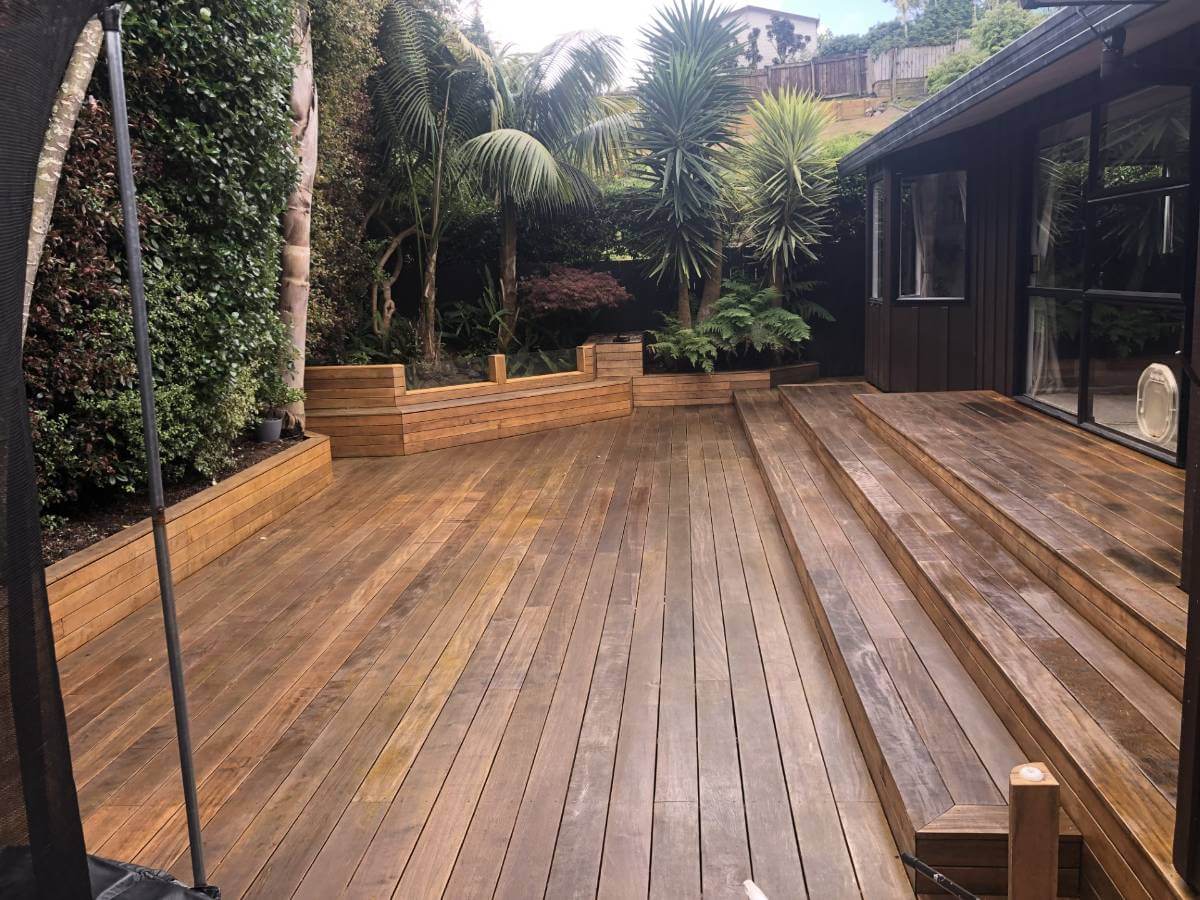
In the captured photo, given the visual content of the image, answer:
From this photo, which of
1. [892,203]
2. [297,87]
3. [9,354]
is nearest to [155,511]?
[9,354]

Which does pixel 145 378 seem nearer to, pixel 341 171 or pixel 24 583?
pixel 24 583

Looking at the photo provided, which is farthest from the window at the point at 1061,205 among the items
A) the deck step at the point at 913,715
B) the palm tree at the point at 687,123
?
the palm tree at the point at 687,123

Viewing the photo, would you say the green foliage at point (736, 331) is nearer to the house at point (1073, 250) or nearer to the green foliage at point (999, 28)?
the house at point (1073, 250)

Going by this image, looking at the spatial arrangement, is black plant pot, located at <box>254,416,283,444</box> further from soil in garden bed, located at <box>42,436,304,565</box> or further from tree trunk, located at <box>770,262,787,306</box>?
tree trunk, located at <box>770,262,787,306</box>

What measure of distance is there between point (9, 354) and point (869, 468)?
4.90 metres

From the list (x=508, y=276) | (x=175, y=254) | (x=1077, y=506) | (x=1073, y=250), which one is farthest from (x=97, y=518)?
(x=508, y=276)

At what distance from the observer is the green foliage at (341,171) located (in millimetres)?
7906

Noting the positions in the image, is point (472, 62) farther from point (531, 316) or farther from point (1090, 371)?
point (1090, 371)

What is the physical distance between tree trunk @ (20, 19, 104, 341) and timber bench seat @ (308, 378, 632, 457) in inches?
159

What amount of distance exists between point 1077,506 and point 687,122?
721 cm

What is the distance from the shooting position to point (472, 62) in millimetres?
9266

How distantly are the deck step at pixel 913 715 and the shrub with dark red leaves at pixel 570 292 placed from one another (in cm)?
529

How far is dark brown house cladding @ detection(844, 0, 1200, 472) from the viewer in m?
4.55

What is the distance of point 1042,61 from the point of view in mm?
4520
